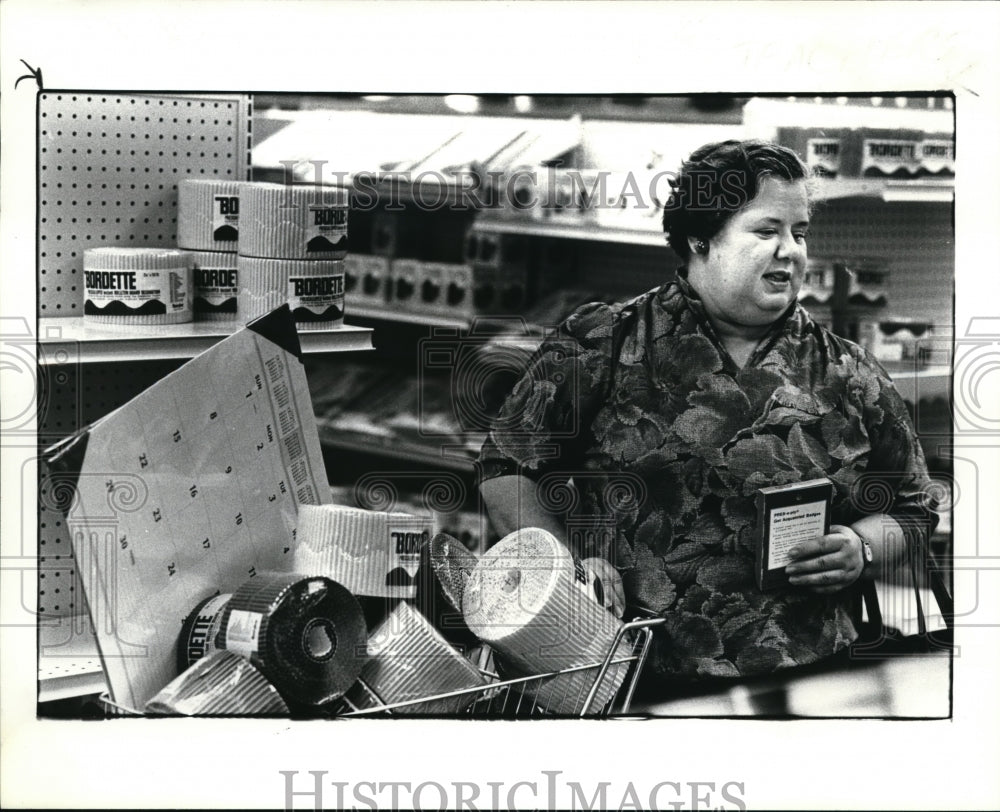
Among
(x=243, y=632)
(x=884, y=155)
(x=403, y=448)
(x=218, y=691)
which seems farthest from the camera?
(x=403, y=448)

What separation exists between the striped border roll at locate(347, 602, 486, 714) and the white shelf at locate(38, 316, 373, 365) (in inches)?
23.7

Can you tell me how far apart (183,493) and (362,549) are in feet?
1.17

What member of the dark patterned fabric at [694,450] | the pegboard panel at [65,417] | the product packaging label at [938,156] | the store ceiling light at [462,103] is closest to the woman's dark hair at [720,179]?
the dark patterned fabric at [694,450]

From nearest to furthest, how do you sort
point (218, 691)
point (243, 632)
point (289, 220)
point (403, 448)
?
point (243, 632), point (218, 691), point (289, 220), point (403, 448)

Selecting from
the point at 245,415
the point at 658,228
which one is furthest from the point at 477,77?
the point at 245,415

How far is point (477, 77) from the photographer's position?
2.48m

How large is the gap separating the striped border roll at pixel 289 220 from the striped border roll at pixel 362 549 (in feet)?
1.74

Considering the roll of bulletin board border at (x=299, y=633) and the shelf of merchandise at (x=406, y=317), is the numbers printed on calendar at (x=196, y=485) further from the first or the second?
the shelf of merchandise at (x=406, y=317)

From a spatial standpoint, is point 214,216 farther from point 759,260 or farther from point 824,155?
point 824,155

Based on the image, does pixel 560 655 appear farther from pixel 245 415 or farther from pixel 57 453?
pixel 57 453

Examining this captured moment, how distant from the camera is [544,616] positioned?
2293 mm

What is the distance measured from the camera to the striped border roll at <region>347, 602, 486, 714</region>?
2.29m

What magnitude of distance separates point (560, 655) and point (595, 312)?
0.70 meters

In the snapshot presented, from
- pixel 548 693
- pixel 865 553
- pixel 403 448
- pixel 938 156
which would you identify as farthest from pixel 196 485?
pixel 938 156
